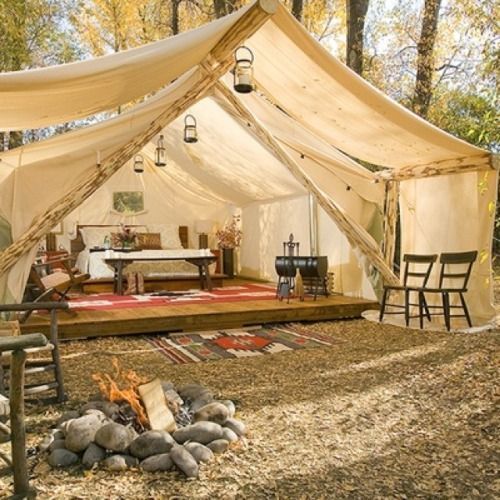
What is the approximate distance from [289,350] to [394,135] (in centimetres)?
239

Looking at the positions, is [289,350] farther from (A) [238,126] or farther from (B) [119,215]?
(B) [119,215]

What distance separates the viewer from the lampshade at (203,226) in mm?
10508

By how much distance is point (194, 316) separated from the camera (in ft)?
17.5

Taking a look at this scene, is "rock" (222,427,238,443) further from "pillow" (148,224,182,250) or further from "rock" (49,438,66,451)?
"pillow" (148,224,182,250)

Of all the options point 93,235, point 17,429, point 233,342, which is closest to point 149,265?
point 93,235

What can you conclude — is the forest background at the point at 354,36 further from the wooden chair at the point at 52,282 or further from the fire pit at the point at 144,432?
the fire pit at the point at 144,432

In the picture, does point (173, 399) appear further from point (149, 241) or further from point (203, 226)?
point (203, 226)

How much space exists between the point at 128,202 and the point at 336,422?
327 inches

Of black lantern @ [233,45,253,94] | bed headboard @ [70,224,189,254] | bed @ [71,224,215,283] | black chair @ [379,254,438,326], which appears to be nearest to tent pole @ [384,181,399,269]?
black chair @ [379,254,438,326]

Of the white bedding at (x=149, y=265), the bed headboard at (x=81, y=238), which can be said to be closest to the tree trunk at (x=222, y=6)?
the white bedding at (x=149, y=265)

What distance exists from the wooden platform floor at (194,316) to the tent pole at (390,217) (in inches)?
26.8

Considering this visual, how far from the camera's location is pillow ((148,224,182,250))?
9996 mm

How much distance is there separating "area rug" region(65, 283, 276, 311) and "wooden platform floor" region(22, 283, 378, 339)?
40 centimetres

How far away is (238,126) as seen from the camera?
6.91 meters
